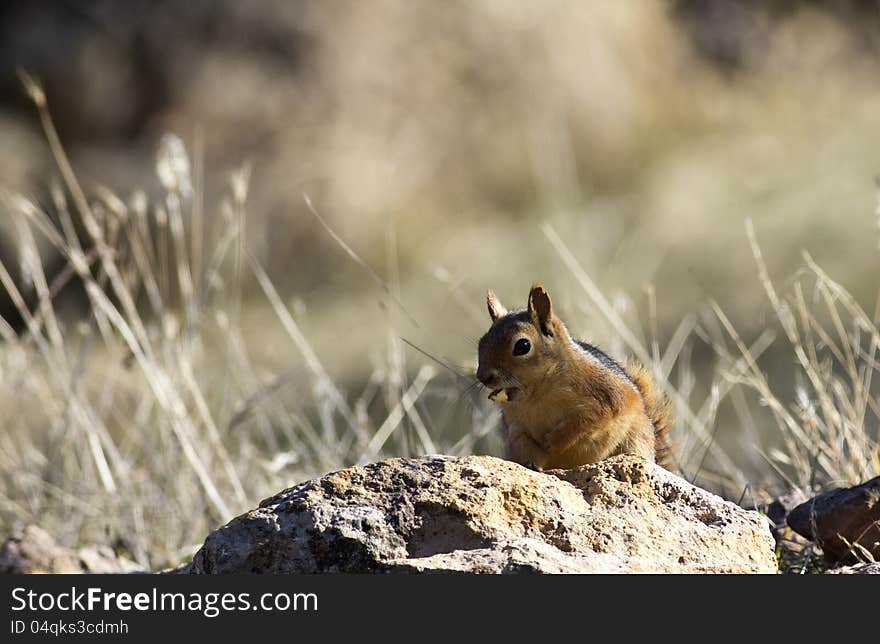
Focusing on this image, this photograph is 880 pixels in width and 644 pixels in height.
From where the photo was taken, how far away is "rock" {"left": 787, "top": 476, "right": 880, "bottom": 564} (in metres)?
3.51

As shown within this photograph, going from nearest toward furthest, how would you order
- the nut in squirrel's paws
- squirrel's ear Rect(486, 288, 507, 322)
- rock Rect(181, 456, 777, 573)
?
rock Rect(181, 456, 777, 573) → the nut in squirrel's paws → squirrel's ear Rect(486, 288, 507, 322)

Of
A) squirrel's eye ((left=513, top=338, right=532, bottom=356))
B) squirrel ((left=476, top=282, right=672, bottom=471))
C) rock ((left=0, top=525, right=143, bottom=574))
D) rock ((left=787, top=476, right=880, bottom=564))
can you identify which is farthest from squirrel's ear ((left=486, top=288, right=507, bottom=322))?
rock ((left=0, top=525, right=143, bottom=574))

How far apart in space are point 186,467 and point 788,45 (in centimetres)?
814

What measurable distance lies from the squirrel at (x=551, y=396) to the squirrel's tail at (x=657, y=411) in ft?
0.69

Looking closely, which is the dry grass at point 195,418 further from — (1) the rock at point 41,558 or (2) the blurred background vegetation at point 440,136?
(2) the blurred background vegetation at point 440,136

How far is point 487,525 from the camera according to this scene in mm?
2896

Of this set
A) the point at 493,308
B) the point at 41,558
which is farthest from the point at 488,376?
the point at 41,558

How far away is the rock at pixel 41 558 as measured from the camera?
4.24 meters

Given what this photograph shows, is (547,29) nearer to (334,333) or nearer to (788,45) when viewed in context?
(788,45)

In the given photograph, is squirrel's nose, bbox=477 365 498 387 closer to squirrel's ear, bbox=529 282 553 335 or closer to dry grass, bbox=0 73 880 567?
squirrel's ear, bbox=529 282 553 335

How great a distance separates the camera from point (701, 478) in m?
5.23

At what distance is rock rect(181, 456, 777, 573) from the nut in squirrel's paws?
0.65 m

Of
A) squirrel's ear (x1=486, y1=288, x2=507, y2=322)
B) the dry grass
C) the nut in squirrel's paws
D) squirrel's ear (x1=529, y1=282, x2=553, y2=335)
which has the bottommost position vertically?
the nut in squirrel's paws

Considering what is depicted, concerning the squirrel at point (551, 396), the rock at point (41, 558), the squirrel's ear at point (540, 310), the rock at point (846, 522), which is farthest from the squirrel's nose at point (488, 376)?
the rock at point (41, 558)
